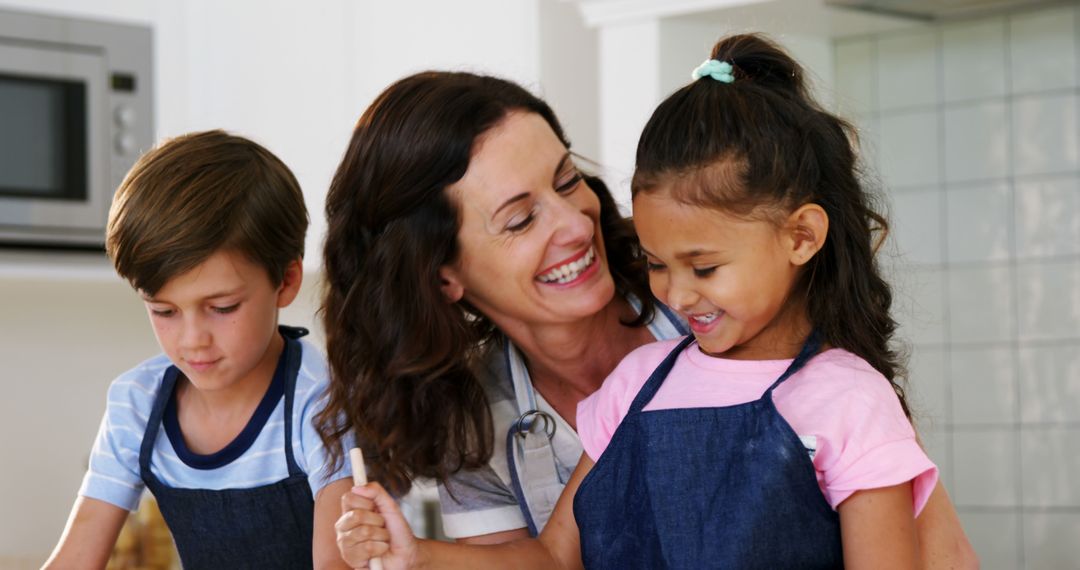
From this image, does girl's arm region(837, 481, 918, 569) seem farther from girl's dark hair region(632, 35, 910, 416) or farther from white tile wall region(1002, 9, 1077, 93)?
white tile wall region(1002, 9, 1077, 93)

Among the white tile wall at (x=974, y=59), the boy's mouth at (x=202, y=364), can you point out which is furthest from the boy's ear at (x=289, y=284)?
the white tile wall at (x=974, y=59)

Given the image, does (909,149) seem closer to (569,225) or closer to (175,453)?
(569,225)

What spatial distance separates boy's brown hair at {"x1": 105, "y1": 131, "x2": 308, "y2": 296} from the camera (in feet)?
4.53

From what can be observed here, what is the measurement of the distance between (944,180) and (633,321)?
958 millimetres

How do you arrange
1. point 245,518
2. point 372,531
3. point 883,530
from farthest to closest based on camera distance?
point 245,518 < point 372,531 < point 883,530

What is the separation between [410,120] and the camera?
4.71ft

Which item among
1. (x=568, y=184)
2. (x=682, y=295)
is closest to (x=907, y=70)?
(x=568, y=184)

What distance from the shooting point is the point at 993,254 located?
2.25 meters

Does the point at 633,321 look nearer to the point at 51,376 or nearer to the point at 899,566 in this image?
the point at 899,566

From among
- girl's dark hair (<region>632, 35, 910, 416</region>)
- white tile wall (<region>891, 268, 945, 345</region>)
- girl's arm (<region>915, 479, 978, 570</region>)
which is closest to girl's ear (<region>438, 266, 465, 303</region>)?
girl's dark hair (<region>632, 35, 910, 416</region>)

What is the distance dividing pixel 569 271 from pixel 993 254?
1.08 m

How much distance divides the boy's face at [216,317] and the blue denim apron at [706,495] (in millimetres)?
387

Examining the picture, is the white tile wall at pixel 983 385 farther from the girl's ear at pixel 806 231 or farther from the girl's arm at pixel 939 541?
the girl's ear at pixel 806 231

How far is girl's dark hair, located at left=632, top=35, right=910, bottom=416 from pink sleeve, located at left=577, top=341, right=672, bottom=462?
0.18m
